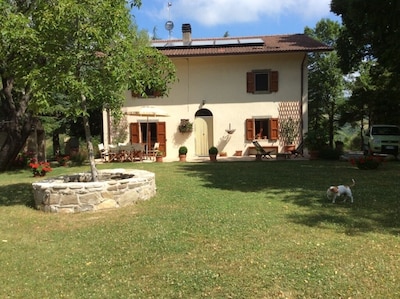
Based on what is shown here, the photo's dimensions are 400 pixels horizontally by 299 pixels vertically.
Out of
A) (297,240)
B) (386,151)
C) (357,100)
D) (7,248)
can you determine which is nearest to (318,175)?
(297,240)

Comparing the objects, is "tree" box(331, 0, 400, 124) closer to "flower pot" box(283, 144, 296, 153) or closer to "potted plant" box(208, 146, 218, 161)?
"flower pot" box(283, 144, 296, 153)

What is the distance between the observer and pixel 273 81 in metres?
17.7

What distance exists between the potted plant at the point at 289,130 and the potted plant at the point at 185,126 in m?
4.45

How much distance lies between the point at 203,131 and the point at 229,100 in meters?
2.03

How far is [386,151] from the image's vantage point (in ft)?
51.5

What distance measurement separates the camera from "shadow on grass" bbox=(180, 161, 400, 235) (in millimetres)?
5582

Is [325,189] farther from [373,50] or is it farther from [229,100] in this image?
[229,100]

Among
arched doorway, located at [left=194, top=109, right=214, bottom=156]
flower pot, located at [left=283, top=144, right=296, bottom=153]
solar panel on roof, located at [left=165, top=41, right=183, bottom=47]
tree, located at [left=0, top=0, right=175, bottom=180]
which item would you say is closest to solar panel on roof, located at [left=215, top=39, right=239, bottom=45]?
solar panel on roof, located at [left=165, top=41, right=183, bottom=47]

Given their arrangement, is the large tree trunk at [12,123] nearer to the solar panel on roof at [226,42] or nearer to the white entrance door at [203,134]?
the white entrance door at [203,134]

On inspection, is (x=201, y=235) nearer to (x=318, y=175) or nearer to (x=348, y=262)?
(x=348, y=262)

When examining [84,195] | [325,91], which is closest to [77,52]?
[84,195]

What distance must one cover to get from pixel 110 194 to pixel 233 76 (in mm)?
12384

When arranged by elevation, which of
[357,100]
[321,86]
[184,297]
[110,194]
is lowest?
[184,297]

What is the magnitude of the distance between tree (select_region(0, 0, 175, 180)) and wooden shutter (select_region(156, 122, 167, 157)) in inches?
416
